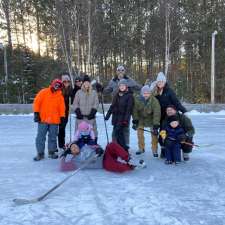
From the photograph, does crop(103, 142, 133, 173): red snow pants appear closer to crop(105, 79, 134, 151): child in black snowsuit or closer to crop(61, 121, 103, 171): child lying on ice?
crop(61, 121, 103, 171): child lying on ice

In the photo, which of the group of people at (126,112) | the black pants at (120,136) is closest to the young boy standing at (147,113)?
the group of people at (126,112)

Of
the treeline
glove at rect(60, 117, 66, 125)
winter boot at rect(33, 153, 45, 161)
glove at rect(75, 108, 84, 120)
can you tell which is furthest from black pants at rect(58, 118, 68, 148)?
the treeline

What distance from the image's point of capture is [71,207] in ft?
13.3

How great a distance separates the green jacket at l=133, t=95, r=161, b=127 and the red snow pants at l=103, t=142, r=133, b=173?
975mm

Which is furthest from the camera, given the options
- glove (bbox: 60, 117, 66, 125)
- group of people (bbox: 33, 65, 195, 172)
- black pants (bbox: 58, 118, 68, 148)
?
black pants (bbox: 58, 118, 68, 148)

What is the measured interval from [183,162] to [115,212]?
8.46 ft

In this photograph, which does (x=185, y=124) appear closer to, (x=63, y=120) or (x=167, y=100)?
(x=167, y=100)

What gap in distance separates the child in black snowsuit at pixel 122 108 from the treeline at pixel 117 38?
15713mm

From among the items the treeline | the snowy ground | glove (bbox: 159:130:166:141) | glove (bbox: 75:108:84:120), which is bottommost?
the snowy ground

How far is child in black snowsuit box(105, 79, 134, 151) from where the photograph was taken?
637 cm

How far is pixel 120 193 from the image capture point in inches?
180

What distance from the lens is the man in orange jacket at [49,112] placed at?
6391 mm

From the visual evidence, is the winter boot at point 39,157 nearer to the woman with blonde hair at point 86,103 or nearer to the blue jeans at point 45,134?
the blue jeans at point 45,134

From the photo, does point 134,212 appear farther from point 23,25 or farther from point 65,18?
point 23,25
